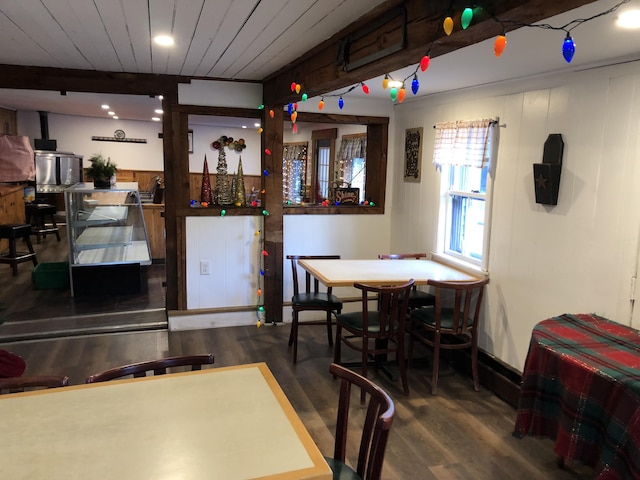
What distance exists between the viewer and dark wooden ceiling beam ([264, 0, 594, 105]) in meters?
1.43

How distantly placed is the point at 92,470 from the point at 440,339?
2677 mm

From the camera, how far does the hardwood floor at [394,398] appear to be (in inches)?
99.3

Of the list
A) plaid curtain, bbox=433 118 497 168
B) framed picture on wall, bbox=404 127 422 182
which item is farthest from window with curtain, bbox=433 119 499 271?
framed picture on wall, bbox=404 127 422 182

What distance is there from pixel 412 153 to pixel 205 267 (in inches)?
85.7

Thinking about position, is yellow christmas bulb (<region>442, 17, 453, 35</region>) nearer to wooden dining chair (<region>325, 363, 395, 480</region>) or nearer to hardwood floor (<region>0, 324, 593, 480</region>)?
wooden dining chair (<region>325, 363, 395, 480</region>)

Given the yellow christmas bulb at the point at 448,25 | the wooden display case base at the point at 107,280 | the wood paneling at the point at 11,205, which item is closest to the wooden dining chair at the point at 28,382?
the yellow christmas bulb at the point at 448,25

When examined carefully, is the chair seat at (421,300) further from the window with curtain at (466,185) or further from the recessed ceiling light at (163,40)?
the recessed ceiling light at (163,40)

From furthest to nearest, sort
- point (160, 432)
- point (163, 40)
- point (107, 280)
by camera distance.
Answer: point (107, 280), point (163, 40), point (160, 432)

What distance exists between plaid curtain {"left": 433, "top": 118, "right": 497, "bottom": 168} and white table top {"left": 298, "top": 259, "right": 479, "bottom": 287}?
824 mm

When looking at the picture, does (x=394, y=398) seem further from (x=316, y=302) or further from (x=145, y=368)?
(x=145, y=368)

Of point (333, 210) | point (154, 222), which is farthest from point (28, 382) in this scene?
point (154, 222)

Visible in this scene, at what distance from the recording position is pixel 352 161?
6043 mm

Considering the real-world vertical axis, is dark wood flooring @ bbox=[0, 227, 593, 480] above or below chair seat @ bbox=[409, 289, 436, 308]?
below

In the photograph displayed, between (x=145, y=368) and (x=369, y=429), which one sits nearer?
(x=369, y=429)
